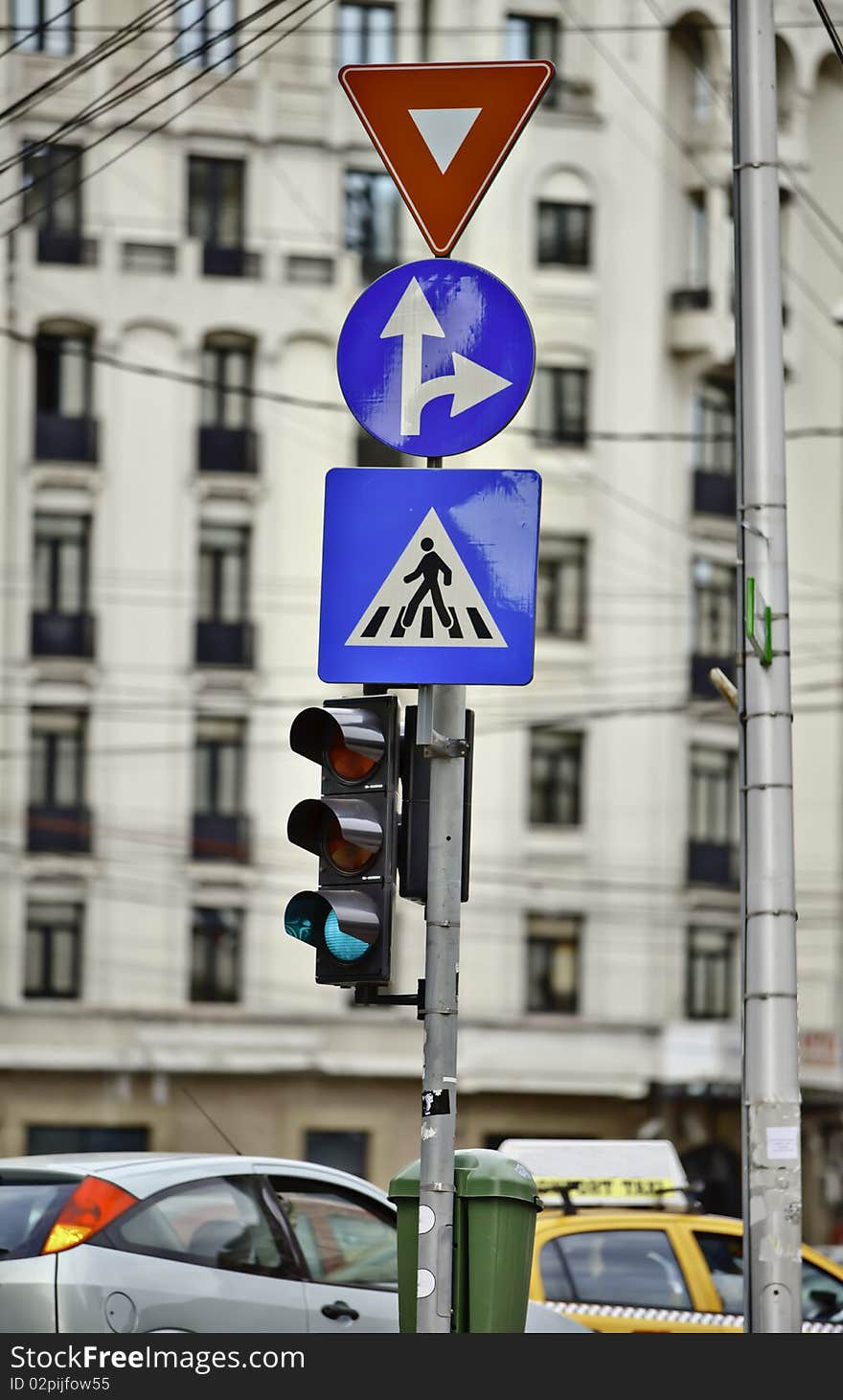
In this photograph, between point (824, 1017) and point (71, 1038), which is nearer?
point (71, 1038)

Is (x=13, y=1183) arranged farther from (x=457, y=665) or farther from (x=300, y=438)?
(x=300, y=438)

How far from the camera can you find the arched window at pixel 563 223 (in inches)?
1725

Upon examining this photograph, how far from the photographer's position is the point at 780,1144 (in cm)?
820

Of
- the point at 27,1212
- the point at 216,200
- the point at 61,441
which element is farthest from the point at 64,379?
the point at 27,1212

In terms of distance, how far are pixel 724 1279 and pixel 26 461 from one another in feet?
101

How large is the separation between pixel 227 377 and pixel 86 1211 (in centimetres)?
3392

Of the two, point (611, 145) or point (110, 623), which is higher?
point (611, 145)

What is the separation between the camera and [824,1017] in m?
45.9

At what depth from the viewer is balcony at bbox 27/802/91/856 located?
40.7 metres

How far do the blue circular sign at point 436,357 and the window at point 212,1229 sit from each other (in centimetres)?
400

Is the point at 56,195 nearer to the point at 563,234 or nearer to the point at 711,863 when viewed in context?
the point at 563,234

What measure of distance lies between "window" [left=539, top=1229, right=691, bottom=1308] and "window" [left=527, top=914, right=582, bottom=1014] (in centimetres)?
2985

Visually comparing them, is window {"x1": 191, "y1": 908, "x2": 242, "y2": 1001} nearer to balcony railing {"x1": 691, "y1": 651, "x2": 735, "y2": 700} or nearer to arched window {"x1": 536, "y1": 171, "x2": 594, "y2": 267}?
balcony railing {"x1": 691, "y1": 651, "x2": 735, "y2": 700}
